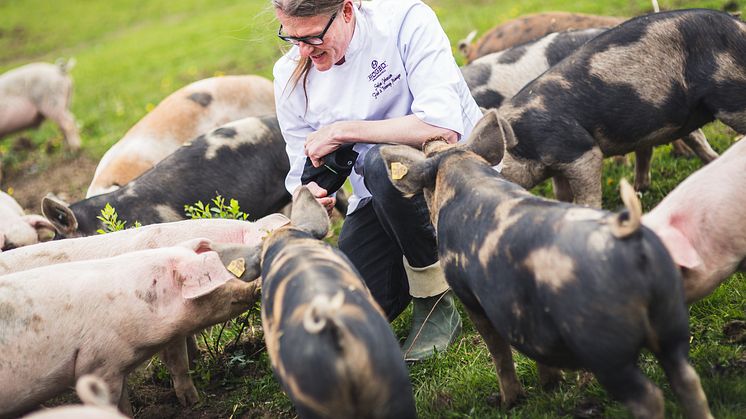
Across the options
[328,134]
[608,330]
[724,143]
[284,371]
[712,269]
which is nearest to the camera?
[608,330]

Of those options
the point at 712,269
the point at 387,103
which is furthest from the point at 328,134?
the point at 712,269

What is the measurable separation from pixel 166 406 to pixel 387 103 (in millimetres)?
1942

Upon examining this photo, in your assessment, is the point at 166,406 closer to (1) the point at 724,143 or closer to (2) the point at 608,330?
(2) the point at 608,330

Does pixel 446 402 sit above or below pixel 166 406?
above

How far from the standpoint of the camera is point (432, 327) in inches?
169

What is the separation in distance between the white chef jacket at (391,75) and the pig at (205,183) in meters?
1.62

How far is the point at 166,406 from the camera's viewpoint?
14.0 feet

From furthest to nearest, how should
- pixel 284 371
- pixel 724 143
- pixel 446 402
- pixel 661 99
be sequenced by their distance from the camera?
pixel 724 143 → pixel 661 99 → pixel 446 402 → pixel 284 371

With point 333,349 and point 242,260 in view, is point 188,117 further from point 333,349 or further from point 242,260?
point 333,349

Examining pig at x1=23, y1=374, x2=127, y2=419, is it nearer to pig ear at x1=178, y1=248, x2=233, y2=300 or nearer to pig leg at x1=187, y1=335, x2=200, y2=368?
pig ear at x1=178, y1=248, x2=233, y2=300

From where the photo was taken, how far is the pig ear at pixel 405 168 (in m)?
3.52

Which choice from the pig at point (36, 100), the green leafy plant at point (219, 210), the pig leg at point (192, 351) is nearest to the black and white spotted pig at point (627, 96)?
the green leafy plant at point (219, 210)

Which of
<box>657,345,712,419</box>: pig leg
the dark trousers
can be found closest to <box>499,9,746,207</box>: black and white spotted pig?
the dark trousers

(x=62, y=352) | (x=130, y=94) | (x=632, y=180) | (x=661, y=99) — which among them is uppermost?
(x=661, y=99)
